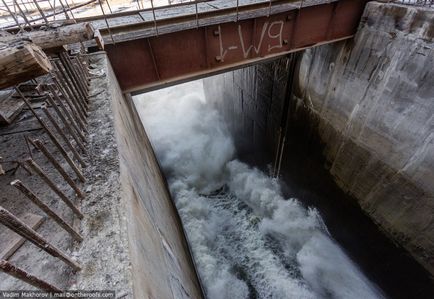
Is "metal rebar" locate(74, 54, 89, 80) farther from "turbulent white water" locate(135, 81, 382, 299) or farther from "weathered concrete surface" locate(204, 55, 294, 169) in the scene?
"turbulent white water" locate(135, 81, 382, 299)

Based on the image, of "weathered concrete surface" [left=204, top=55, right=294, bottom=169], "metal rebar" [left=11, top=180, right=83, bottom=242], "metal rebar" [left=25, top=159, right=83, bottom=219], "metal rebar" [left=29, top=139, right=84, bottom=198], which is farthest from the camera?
"weathered concrete surface" [left=204, top=55, right=294, bottom=169]

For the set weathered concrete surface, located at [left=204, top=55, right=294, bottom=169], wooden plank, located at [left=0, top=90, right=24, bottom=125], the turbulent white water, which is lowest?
the turbulent white water

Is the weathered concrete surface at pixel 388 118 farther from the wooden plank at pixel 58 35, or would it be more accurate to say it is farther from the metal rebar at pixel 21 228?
the metal rebar at pixel 21 228

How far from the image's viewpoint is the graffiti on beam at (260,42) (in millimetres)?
6143

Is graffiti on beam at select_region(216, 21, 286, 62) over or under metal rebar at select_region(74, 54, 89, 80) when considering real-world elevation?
under

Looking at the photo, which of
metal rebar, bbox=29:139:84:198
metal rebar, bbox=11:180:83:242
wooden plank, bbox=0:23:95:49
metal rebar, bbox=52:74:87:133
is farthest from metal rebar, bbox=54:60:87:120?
metal rebar, bbox=11:180:83:242

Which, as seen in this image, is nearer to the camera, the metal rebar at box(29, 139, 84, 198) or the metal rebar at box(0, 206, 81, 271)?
the metal rebar at box(0, 206, 81, 271)

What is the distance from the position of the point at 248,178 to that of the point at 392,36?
822 cm

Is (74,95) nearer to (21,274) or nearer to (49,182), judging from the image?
(49,182)

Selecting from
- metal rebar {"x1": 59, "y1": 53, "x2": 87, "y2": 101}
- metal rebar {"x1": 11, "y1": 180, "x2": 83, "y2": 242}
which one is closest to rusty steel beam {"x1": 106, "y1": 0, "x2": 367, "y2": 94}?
metal rebar {"x1": 59, "y1": 53, "x2": 87, "y2": 101}

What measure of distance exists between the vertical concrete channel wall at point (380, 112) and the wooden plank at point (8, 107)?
8.50m

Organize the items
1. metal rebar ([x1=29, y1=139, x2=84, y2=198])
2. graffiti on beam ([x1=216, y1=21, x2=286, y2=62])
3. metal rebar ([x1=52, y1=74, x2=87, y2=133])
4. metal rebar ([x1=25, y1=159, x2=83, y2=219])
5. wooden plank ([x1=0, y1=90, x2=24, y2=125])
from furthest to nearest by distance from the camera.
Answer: graffiti on beam ([x1=216, y1=21, x2=286, y2=62]) < wooden plank ([x1=0, y1=90, x2=24, y2=125]) < metal rebar ([x1=52, y1=74, x2=87, y2=133]) < metal rebar ([x1=29, y1=139, x2=84, y2=198]) < metal rebar ([x1=25, y1=159, x2=83, y2=219])

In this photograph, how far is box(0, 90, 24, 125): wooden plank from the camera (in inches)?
162

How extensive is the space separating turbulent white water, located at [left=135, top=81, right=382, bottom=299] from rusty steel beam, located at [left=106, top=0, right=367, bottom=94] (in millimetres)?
6709
